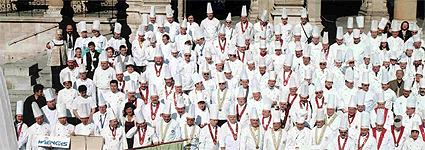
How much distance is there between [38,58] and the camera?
1581 cm

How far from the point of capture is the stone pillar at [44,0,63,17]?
18.4 m

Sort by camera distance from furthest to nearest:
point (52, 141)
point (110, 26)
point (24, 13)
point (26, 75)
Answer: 1. point (24, 13)
2. point (110, 26)
3. point (26, 75)
4. point (52, 141)

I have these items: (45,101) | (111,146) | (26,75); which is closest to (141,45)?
(26,75)

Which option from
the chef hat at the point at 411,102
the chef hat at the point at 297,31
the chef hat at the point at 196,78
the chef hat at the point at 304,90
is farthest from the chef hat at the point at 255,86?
the chef hat at the point at 297,31

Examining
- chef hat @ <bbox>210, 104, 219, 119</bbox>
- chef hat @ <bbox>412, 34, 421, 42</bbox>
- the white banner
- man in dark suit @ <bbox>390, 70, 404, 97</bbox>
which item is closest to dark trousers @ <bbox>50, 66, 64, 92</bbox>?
the white banner

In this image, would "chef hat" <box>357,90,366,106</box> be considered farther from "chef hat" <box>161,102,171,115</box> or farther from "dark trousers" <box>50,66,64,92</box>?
"dark trousers" <box>50,66,64,92</box>

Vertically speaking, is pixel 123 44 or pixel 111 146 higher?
pixel 123 44

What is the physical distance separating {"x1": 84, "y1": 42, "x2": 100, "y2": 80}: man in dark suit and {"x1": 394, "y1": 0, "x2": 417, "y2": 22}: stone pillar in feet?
30.7

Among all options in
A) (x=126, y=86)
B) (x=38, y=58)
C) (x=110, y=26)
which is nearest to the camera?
(x=126, y=86)

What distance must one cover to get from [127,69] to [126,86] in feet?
1.79

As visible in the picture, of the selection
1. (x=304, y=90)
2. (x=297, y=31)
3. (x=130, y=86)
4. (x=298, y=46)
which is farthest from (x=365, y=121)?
(x=297, y=31)

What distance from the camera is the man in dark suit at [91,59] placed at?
42.4 feet

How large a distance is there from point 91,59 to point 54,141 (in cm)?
438

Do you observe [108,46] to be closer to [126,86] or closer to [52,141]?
[126,86]
